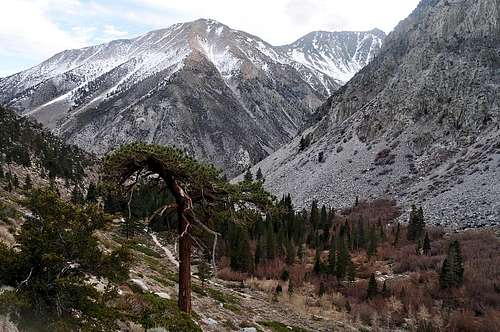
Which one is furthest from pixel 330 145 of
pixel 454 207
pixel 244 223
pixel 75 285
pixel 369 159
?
pixel 75 285

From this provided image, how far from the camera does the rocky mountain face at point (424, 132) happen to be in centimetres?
6831

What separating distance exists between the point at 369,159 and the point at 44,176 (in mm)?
58489

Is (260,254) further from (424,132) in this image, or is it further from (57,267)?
(424,132)

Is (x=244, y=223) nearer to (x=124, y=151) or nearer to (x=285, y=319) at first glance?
(x=124, y=151)

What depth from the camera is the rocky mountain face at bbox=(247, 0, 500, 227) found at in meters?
68.3

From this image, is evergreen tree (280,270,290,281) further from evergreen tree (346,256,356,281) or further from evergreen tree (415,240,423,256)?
evergreen tree (415,240,423,256)

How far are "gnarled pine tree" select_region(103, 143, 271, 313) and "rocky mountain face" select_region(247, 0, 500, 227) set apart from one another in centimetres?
4922

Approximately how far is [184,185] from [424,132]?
81.8 metres

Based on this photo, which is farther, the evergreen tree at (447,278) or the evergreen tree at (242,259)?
the evergreen tree at (242,259)

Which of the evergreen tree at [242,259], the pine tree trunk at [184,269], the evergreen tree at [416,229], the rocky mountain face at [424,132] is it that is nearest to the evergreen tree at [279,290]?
the evergreen tree at [242,259]

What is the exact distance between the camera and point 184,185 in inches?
567

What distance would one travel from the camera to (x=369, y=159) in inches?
3452

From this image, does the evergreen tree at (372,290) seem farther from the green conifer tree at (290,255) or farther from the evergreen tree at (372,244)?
the evergreen tree at (372,244)

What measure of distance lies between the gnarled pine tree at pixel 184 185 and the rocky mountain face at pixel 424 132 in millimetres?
49216
